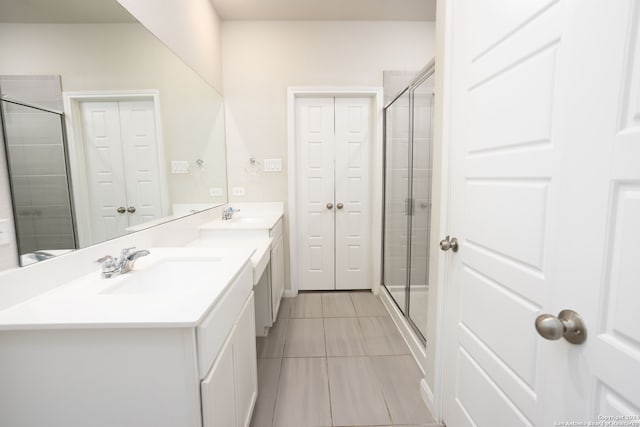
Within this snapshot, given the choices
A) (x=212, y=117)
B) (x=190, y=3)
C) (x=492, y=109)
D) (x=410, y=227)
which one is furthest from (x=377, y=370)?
(x=190, y=3)

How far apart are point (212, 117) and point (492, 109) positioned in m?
2.26

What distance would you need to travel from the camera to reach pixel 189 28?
1.96 m

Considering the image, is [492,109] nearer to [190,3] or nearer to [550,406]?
[550,406]

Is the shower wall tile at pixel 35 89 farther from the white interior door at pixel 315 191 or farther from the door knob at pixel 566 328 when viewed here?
the white interior door at pixel 315 191

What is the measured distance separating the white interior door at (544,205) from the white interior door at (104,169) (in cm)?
156

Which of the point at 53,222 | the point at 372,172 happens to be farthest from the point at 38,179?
the point at 372,172

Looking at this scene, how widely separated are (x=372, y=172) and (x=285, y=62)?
145cm

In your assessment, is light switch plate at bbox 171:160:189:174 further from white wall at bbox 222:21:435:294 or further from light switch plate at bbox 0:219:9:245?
light switch plate at bbox 0:219:9:245

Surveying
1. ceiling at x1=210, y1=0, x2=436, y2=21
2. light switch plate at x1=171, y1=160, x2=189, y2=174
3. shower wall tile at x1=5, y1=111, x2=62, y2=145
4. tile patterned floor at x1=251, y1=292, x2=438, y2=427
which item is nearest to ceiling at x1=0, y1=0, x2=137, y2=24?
shower wall tile at x1=5, y1=111, x2=62, y2=145

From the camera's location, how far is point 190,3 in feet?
6.49

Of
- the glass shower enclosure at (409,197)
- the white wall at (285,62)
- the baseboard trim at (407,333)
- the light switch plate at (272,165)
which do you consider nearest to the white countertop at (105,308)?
the baseboard trim at (407,333)

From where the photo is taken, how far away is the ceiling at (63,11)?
2.71 feet

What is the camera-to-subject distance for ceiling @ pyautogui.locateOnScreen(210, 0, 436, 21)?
2.41 meters

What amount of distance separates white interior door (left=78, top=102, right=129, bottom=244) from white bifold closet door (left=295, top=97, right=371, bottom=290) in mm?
1778
